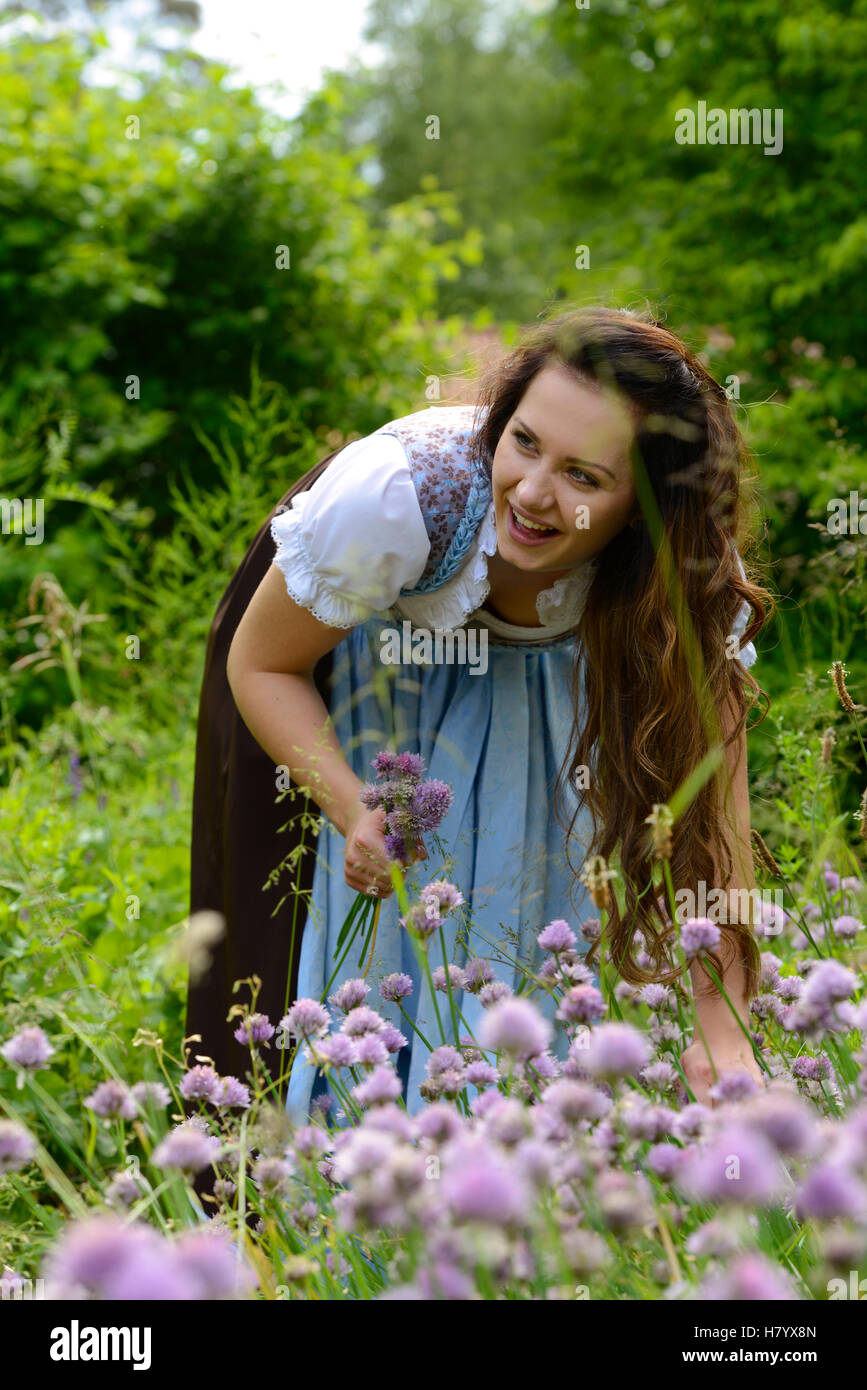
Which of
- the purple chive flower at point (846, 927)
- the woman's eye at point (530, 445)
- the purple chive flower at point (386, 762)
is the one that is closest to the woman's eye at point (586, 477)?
the woman's eye at point (530, 445)

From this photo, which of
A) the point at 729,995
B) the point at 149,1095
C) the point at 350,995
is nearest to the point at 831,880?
the point at 729,995

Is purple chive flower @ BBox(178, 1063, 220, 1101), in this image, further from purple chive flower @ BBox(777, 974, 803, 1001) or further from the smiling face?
the smiling face

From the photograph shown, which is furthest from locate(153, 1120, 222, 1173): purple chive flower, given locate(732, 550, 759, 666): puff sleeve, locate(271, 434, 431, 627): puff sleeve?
locate(732, 550, 759, 666): puff sleeve

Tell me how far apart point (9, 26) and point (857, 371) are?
3.61 meters

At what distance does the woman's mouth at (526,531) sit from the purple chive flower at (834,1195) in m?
1.13

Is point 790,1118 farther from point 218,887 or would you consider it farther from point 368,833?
point 218,887

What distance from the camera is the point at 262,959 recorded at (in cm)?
192

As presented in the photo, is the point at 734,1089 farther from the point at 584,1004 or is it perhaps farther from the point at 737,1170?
the point at 737,1170

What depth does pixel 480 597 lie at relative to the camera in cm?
174

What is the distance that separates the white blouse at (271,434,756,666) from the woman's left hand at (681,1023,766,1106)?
0.61m

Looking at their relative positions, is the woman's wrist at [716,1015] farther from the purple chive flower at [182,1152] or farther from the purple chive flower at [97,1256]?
the purple chive flower at [97,1256]

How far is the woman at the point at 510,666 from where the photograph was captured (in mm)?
1604

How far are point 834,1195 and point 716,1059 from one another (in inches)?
35.1
